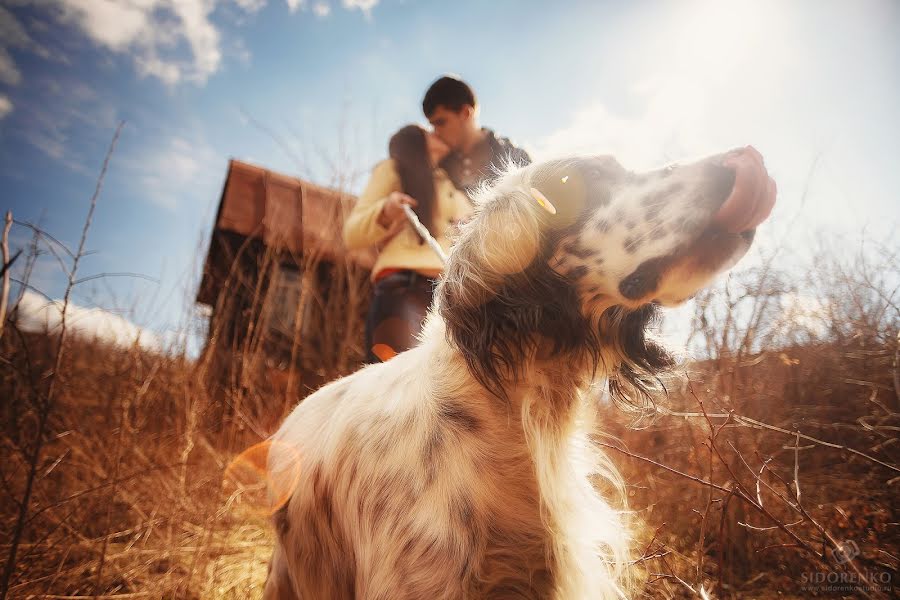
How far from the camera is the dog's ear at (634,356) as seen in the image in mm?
1467

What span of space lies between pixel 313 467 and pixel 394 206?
1411 mm

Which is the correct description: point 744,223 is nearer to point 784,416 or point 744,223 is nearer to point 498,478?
point 498,478

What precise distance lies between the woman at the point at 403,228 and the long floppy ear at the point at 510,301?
3.14 ft

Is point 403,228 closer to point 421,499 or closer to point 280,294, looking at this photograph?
point 421,499

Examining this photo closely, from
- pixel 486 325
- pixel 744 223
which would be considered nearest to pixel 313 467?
pixel 486 325

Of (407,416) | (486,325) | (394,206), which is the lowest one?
(407,416)

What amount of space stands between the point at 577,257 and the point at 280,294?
6.35 m

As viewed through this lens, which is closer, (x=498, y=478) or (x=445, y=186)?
(x=498, y=478)

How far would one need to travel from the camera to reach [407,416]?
131 cm

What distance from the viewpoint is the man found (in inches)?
104

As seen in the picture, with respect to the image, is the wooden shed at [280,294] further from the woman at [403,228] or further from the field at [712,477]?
the woman at [403,228]

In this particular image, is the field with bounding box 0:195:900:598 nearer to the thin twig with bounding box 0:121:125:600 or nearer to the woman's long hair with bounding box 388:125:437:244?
the thin twig with bounding box 0:121:125:600

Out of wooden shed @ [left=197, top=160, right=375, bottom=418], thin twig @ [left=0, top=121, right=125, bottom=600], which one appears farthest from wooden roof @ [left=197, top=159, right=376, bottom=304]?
thin twig @ [left=0, top=121, right=125, bottom=600]

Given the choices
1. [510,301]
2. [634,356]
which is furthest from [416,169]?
[634,356]
